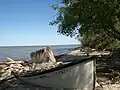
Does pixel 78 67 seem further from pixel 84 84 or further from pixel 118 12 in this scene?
pixel 118 12

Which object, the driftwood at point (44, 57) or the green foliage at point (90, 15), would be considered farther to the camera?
the driftwood at point (44, 57)

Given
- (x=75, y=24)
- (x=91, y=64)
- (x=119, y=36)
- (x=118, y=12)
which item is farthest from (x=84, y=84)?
(x=119, y=36)

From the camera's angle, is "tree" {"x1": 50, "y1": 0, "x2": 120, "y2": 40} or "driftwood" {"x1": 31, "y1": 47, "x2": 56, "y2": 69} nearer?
"tree" {"x1": 50, "y1": 0, "x2": 120, "y2": 40}

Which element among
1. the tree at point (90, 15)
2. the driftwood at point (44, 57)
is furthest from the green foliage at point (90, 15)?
the driftwood at point (44, 57)

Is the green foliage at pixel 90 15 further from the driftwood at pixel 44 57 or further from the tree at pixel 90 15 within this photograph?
the driftwood at pixel 44 57

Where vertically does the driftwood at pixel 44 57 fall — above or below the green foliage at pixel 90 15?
below

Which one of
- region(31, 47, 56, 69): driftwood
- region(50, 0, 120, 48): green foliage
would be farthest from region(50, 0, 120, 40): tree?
region(31, 47, 56, 69): driftwood

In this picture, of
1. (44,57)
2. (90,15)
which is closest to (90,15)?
(90,15)

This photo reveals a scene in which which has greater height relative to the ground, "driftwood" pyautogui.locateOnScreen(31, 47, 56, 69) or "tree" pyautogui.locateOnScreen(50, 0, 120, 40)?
"tree" pyautogui.locateOnScreen(50, 0, 120, 40)

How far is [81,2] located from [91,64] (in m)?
8.62

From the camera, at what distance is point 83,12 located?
23.4 m

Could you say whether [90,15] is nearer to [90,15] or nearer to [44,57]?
[90,15]

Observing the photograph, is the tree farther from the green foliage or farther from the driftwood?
the driftwood

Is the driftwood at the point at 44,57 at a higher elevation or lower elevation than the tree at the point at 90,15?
lower
